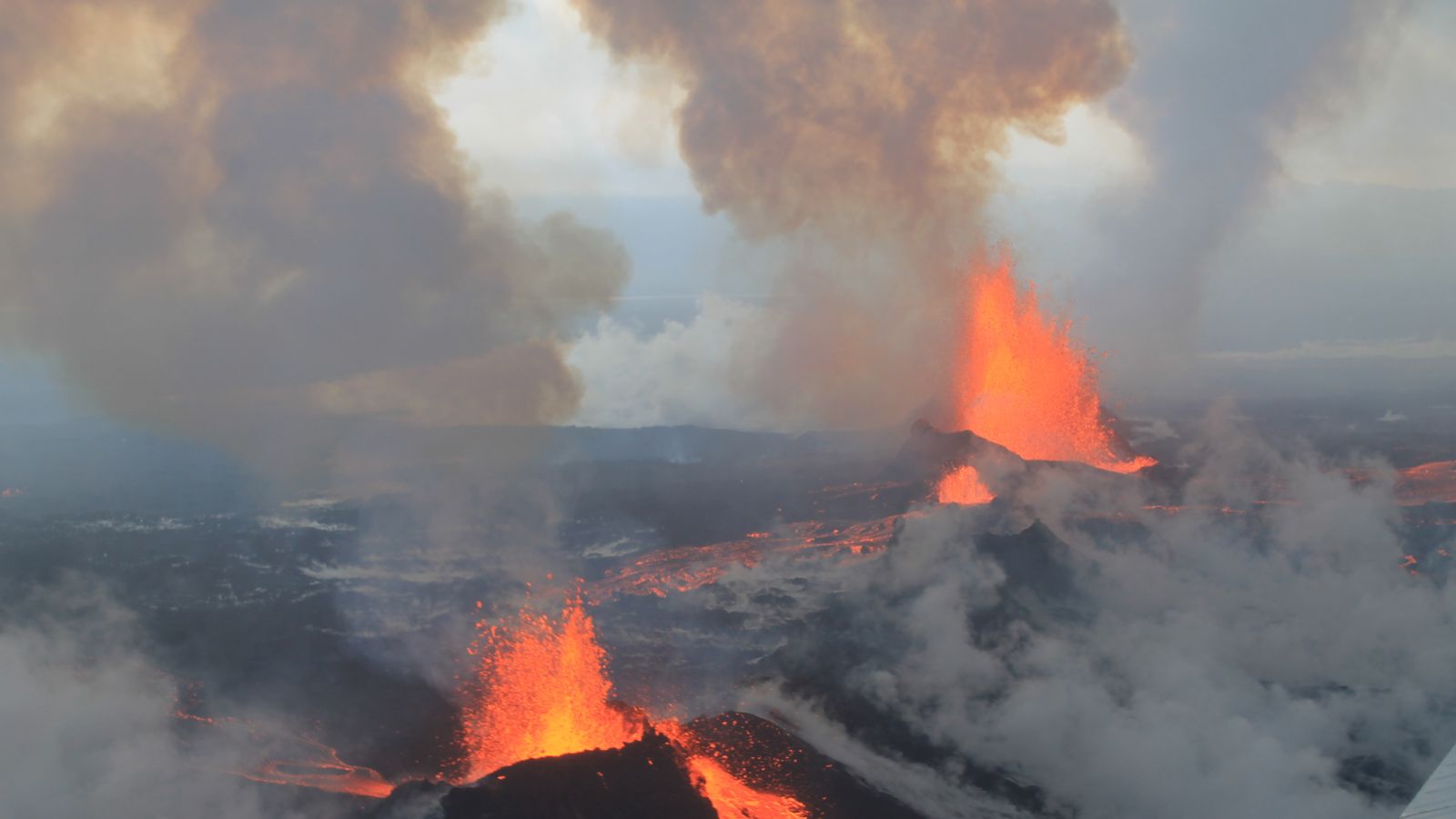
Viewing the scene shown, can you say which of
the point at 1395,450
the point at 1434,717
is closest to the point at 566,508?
the point at 1434,717

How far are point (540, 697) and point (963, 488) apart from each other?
34046mm

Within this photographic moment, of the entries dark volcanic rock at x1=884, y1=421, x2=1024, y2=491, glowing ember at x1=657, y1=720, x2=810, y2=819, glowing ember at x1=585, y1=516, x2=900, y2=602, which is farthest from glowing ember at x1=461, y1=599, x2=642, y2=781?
dark volcanic rock at x1=884, y1=421, x2=1024, y2=491

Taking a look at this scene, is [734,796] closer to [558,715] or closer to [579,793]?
[579,793]

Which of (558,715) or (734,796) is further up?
(558,715)

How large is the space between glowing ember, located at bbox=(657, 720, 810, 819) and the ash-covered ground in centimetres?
81

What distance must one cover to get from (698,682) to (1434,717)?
1307 inches

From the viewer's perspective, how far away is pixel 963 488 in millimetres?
66125

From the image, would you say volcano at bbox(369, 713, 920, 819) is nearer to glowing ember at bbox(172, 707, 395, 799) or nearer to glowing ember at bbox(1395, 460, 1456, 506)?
glowing ember at bbox(172, 707, 395, 799)

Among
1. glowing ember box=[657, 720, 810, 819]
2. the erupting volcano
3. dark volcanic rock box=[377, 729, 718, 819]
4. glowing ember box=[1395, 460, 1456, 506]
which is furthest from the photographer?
glowing ember box=[1395, 460, 1456, 506]

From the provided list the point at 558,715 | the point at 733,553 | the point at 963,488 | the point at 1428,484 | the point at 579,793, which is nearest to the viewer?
the point at 579,793

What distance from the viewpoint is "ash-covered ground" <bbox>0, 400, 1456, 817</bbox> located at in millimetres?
38594

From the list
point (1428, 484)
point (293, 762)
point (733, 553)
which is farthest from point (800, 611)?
point (1428, 484)

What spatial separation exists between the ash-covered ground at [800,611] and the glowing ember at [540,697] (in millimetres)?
1244

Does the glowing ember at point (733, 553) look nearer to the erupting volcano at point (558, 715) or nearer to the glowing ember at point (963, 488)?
the glowing ember at point (963, 488)
